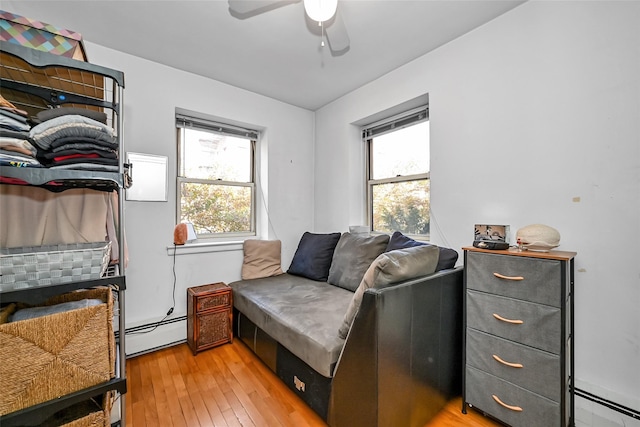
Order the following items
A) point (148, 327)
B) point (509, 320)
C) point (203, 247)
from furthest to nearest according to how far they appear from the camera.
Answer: point (203, 247)
point (148, 327)
point (509, 320)

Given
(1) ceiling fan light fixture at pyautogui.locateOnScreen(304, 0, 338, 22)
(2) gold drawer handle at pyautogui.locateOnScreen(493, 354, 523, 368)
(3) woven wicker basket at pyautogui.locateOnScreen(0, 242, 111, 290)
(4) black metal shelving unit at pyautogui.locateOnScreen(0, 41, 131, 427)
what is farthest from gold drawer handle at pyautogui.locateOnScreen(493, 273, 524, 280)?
(3) woven wicker basket at pyautogui.locateOnScreen(0, 242, 111, 290)

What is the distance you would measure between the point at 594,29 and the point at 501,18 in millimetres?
546

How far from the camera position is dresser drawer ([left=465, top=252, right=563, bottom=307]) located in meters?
1.28

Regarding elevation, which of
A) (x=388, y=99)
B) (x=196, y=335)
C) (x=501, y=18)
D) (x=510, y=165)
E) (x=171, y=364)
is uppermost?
(x=501, y=18)

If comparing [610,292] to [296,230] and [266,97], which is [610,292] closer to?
[296,230]

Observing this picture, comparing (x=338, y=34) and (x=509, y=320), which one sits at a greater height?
(x=338, y=34)

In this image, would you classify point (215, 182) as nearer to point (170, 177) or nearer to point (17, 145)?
point (170, 177)

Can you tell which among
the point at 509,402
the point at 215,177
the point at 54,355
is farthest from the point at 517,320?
the point at 215,177

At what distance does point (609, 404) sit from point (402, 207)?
1.82 meters

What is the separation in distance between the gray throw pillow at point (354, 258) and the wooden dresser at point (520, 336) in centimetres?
86

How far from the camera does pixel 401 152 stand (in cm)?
273

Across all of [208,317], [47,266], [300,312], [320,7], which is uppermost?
[320,7]

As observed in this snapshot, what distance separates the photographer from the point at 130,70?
7.38 ft

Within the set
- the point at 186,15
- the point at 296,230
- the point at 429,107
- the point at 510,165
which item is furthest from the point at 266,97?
the point at 510,165
